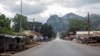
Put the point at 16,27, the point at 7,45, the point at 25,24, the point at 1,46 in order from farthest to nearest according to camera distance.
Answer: the point at 25,24
the point at 16,27
the point at 7,45
the point at 1,46

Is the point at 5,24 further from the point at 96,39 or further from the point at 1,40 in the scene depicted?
the point at 1,40

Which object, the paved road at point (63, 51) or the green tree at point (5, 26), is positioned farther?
the green tree at point (5, 26)

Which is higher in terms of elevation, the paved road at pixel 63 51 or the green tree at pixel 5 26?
the green tree at pixel 5 26

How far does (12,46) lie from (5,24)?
43.0 meters

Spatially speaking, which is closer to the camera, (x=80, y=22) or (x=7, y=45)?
(x=7, y=45)

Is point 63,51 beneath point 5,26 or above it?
beneath

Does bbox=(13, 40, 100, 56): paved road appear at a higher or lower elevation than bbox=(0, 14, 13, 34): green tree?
lower

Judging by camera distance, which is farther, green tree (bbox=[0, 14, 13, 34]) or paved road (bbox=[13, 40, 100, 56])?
green tree (bbox=[0, 14, 13, 34])

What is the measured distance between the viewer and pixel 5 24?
281ft

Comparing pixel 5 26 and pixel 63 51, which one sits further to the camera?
pixel 5 26

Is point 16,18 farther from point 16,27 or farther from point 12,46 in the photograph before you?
point 12,46

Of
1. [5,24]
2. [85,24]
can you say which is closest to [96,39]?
[5,24]

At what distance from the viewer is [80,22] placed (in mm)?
197875

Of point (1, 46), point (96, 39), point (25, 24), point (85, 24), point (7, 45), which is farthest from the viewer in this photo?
point (85, 24)
